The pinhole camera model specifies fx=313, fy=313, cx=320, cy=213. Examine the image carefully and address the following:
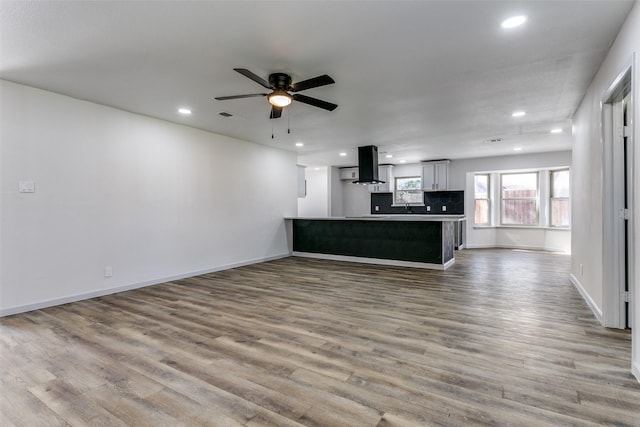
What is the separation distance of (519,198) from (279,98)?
802cm

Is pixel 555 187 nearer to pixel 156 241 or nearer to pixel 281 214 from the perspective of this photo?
pixel 281 214

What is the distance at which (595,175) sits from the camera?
3252 millimetres

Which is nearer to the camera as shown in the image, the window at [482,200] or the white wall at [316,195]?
the window at [482,200]

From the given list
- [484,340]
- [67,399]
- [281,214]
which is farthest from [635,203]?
[281,214]

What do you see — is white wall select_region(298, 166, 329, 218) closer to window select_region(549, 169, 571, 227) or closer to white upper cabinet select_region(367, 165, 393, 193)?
white upper cabinet select_region(367, 165, 393, 193)

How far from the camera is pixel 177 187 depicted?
517cm

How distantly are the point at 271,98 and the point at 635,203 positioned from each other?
122 inches

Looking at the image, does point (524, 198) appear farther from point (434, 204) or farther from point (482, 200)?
point (434, 204)

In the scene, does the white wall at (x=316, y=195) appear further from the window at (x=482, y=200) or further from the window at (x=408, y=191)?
the window at (x=482, y=200)

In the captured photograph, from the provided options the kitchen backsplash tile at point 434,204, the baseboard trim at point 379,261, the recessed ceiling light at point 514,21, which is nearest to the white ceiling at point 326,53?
the recessed ceiling light at point 514,21

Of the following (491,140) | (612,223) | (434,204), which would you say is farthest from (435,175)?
(612,223)

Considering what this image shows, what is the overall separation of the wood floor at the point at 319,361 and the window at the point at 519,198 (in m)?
5.25

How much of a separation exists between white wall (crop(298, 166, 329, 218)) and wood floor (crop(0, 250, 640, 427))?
6.76 metres

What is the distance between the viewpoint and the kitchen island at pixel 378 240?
19.3 ft
